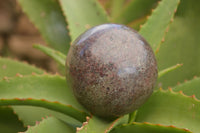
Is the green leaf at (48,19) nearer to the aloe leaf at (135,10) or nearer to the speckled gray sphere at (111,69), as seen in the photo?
the aloe leaf at (135,10)

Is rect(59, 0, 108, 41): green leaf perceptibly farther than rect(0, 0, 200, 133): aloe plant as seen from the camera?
Yes

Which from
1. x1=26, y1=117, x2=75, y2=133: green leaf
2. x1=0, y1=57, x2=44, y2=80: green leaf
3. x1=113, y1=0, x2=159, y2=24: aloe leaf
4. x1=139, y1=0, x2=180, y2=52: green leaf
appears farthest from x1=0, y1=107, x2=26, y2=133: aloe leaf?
x1=113, y1=0, x2=159, y2=24: aloe leaf

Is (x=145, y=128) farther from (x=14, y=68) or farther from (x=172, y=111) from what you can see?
(x=14, y=68)

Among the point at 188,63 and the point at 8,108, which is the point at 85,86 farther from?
the point at 188,63

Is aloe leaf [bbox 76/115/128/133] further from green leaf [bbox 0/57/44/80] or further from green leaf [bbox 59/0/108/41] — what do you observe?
green leaf [bbox 0/57/44/80]

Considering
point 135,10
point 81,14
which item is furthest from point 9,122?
point 135,10

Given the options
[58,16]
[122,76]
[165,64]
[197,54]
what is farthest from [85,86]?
[58,16]
